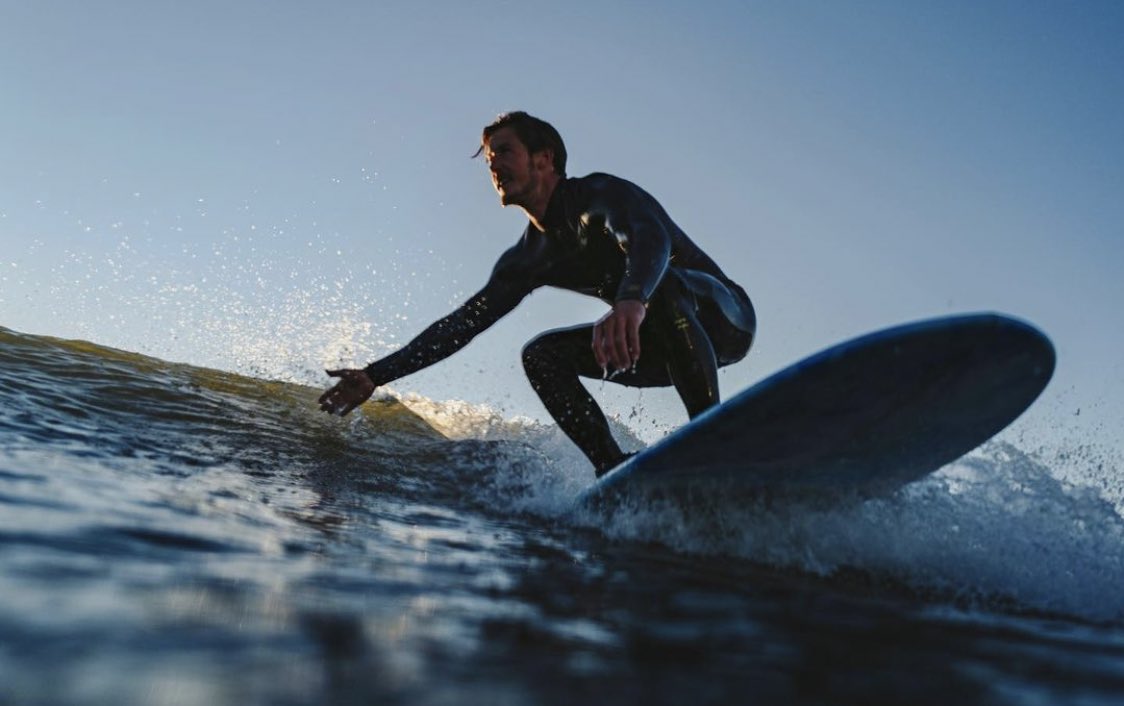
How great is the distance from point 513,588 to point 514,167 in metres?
2.82

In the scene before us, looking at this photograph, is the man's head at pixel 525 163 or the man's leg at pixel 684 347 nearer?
the man's leg at pixel 684 347

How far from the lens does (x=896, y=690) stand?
3.29 ft

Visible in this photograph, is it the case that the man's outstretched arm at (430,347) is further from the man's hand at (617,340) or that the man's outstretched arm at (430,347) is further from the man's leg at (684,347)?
the man's hand at (617,340)

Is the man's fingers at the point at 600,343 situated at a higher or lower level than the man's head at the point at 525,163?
lower

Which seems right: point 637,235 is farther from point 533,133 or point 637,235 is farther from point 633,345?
point 533,133

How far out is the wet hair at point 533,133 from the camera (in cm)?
402

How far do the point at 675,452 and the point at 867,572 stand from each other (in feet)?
2.44

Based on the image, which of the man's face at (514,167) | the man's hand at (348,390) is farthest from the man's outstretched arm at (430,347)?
the man's face at (514,167)

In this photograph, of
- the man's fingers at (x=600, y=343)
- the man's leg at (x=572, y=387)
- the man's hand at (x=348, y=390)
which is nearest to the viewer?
the man's fingers at (x=600, y=343)

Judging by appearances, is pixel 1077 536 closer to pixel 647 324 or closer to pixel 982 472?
pixel 982 472

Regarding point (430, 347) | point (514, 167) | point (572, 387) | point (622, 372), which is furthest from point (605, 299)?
point (430, 347)

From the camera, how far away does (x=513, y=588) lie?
151 cm

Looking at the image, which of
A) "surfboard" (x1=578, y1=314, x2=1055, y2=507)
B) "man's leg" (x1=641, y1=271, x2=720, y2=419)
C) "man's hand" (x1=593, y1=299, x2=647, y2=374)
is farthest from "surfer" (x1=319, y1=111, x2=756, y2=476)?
"surfboard" (x1=578, y1=314, x2=1055, y2=507)

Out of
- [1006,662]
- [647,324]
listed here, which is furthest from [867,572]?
[647,324]
